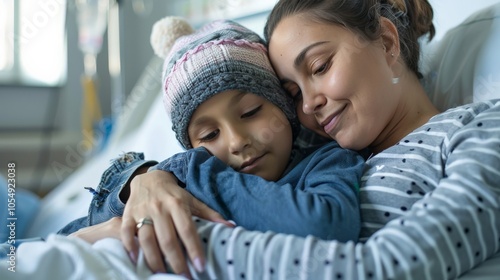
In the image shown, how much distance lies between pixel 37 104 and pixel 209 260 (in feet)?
6.74

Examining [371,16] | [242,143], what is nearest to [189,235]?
[242,143]

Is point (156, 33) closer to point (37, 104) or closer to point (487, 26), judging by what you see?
A: point (487, 26)

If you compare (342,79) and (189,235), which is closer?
(189,235)

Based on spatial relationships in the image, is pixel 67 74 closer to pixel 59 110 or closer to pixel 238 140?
pixel 59 110

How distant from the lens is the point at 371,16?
93cm

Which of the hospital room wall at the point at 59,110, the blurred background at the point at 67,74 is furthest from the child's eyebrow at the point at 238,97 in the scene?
the hospital room wall at the point at 59,110

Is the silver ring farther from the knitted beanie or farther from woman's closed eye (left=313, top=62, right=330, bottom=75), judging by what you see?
woman's closed eye (left=313, top=62, right=330, bottom=75)

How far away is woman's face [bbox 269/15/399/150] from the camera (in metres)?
0.85

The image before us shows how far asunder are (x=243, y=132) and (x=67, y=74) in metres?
1.94

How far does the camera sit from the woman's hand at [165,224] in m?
0.63

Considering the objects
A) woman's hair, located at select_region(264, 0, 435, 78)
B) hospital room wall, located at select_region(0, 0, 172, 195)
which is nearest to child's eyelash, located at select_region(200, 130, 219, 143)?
woman's hair, located at select_region(264, 0, 435, 78)

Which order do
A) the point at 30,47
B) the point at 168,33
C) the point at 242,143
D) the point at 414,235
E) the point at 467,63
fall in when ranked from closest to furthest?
the point at 414,235 < the point at 242,143 < the point at 467,63 < the point at 168,33 < the point at 30,47

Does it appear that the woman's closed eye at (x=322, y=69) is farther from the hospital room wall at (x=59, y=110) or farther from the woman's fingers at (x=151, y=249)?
the hospital room wall at (x=59, y=110)

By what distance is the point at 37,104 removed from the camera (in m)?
2.40
